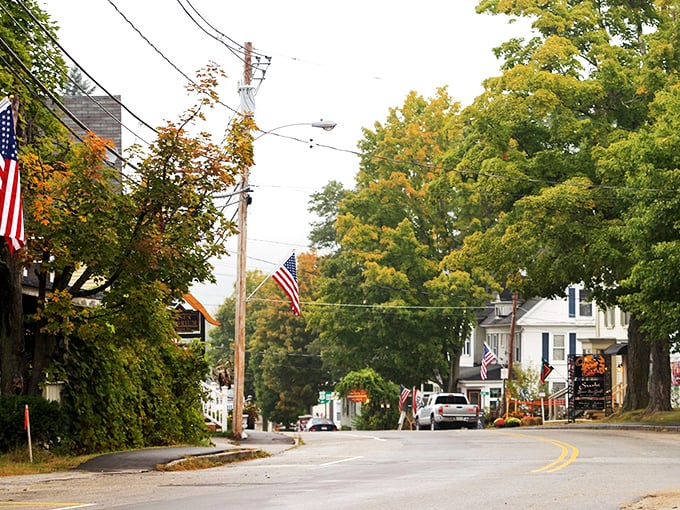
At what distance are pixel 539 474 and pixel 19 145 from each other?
37.9ft

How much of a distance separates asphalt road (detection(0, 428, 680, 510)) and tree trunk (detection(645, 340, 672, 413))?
1949 centimetres

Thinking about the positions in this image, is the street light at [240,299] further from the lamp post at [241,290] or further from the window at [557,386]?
the window at [557,386]

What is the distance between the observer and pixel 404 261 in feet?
216

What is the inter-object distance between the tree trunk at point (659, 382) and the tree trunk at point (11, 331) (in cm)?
2902

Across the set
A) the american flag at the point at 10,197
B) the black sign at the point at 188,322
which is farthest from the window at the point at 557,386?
the american flag at the point at 10,197

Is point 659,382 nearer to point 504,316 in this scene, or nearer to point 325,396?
point 504,316

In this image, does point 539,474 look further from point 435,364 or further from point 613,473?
point 435,364

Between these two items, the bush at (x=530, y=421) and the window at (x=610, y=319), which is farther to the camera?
the window at (x=610, y=319)

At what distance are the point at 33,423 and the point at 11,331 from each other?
1.92 metres

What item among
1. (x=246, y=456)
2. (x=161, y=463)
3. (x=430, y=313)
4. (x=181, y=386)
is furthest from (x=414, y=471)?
(x=430, y=313)

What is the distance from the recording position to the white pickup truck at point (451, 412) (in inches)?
2137

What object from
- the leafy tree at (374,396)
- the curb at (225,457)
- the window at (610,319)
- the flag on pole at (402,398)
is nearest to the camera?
the curb at (225,457)

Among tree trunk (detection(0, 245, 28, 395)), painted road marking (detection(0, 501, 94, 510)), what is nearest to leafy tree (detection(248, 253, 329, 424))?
tree trunk (detection(0, 245, 28, 395))

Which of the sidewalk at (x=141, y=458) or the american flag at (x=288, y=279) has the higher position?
the american flag at (x=288, y=279)
